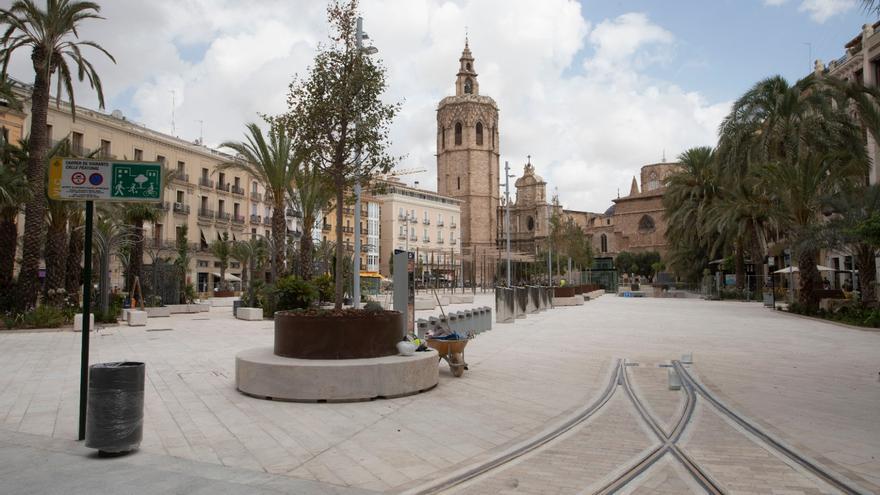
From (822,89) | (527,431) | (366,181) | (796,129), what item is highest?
(822,89)

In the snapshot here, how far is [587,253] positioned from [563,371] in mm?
56032

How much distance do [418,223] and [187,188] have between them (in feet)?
121

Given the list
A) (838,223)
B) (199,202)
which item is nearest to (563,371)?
(838,223)

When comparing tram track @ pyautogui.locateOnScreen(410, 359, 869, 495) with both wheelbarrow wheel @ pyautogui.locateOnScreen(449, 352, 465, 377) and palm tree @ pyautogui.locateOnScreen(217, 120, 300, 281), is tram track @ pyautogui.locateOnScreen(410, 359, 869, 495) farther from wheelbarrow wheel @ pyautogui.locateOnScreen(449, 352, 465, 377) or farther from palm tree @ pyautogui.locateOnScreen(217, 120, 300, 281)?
palm tree @ pyautogui.locateOnScreen(217, 120, 300, 281)

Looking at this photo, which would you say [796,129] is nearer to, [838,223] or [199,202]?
[838,223]

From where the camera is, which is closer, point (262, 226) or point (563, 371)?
point (563, 371)

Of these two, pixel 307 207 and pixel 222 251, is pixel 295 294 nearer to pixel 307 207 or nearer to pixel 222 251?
pixel 307 207

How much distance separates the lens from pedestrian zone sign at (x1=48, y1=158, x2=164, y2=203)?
5.21 metres

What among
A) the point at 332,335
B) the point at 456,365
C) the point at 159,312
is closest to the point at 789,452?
the point at 456,365

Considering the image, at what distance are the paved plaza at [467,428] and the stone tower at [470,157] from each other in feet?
254

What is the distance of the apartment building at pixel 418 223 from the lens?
75.0m

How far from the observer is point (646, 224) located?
83250 millimetres

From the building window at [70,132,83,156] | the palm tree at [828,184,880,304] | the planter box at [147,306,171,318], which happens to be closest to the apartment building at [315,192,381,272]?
the building window at [70,132,83,156]

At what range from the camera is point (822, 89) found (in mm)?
24812
